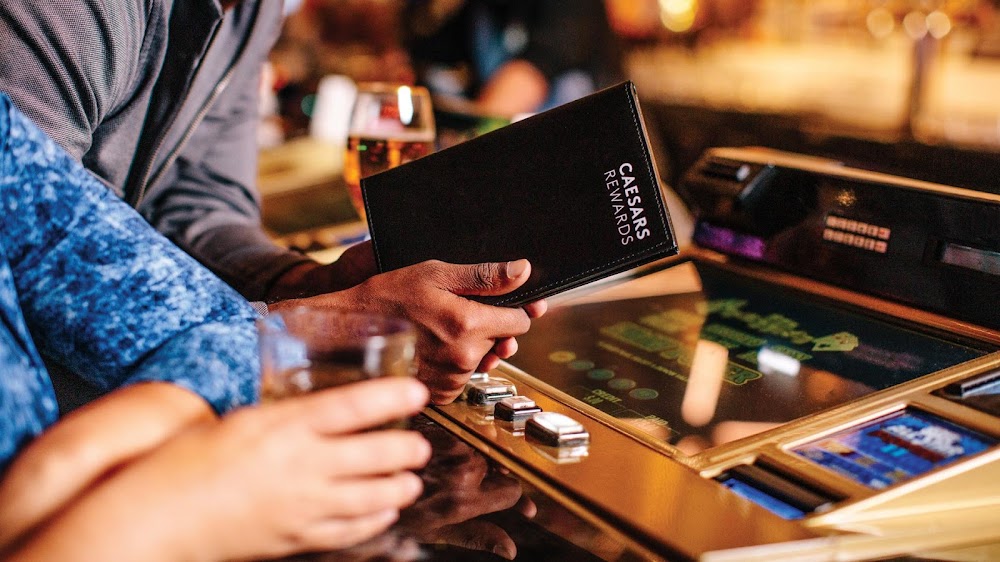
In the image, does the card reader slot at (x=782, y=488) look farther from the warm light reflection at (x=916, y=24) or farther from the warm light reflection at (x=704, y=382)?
the warm light reflection at (x=916, y=24)

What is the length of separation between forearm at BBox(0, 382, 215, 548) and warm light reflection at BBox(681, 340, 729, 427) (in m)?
0.43

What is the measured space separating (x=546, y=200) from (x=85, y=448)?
457mm

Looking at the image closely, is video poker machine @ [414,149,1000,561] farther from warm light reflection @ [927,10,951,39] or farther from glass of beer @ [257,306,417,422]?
warm light reflection @ [927,10,951,39]

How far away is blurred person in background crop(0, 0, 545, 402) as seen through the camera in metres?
0.87

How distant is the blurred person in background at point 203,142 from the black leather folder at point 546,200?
4 centimetres

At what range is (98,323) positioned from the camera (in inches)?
28.2

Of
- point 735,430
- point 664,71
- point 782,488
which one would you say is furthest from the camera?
point 664,71

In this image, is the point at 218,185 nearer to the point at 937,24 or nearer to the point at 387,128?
the point at 387,128

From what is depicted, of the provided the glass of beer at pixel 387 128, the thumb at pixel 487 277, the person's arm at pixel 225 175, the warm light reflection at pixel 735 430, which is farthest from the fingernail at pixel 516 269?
the person's arm at pixel 225 175

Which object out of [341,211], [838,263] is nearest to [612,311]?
[838,263]

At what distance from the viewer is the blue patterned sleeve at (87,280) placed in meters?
0.71

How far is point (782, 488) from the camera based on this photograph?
695mm

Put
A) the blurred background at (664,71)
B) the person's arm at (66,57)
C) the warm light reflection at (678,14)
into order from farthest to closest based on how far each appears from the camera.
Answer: the warm light reflection at (678,14), the blurred background at (664,71), the person's arm at (66,57)

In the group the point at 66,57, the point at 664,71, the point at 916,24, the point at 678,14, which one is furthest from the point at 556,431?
the point at 664,71
